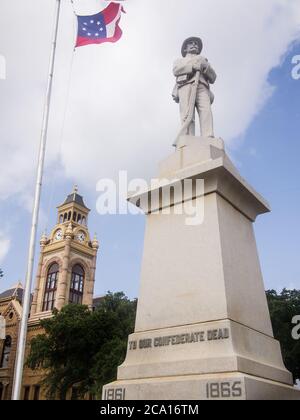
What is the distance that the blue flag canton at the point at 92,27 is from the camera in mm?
10977

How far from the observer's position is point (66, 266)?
5669cm

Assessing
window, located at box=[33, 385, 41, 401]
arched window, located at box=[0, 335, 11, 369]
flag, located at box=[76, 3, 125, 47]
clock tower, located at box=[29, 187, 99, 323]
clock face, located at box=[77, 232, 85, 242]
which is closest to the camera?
flag, located at box=[76, 3, 125, 47]

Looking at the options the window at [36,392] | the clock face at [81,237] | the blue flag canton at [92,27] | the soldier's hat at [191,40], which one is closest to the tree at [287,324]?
the blue flag canton at [92,27]

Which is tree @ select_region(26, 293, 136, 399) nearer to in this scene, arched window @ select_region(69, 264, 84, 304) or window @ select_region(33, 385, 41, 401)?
window @ select_region(33, 385, 41, 401)

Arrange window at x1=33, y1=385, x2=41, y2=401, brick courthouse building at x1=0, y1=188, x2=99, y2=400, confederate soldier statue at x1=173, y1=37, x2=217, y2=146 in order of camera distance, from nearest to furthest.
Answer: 1. confederate soldier statue at x1=173, y1=37, x2=217, y2=146
2. window at x1=33, y1=385, x2=41, y2=401
3. brick courthouse building at x1=0, y1=188, x2=99, y2=400

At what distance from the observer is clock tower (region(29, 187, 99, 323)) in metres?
56.6

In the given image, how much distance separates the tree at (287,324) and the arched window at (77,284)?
34.9 m

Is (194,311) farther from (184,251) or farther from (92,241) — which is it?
(92,241)

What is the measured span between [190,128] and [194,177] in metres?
1.39

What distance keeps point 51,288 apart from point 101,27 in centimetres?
5019

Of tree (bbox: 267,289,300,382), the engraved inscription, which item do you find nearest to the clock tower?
tree (bbox: 267,289,300,382)

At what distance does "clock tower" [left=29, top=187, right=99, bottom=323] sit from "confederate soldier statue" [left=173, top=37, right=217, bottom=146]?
4990 cm
